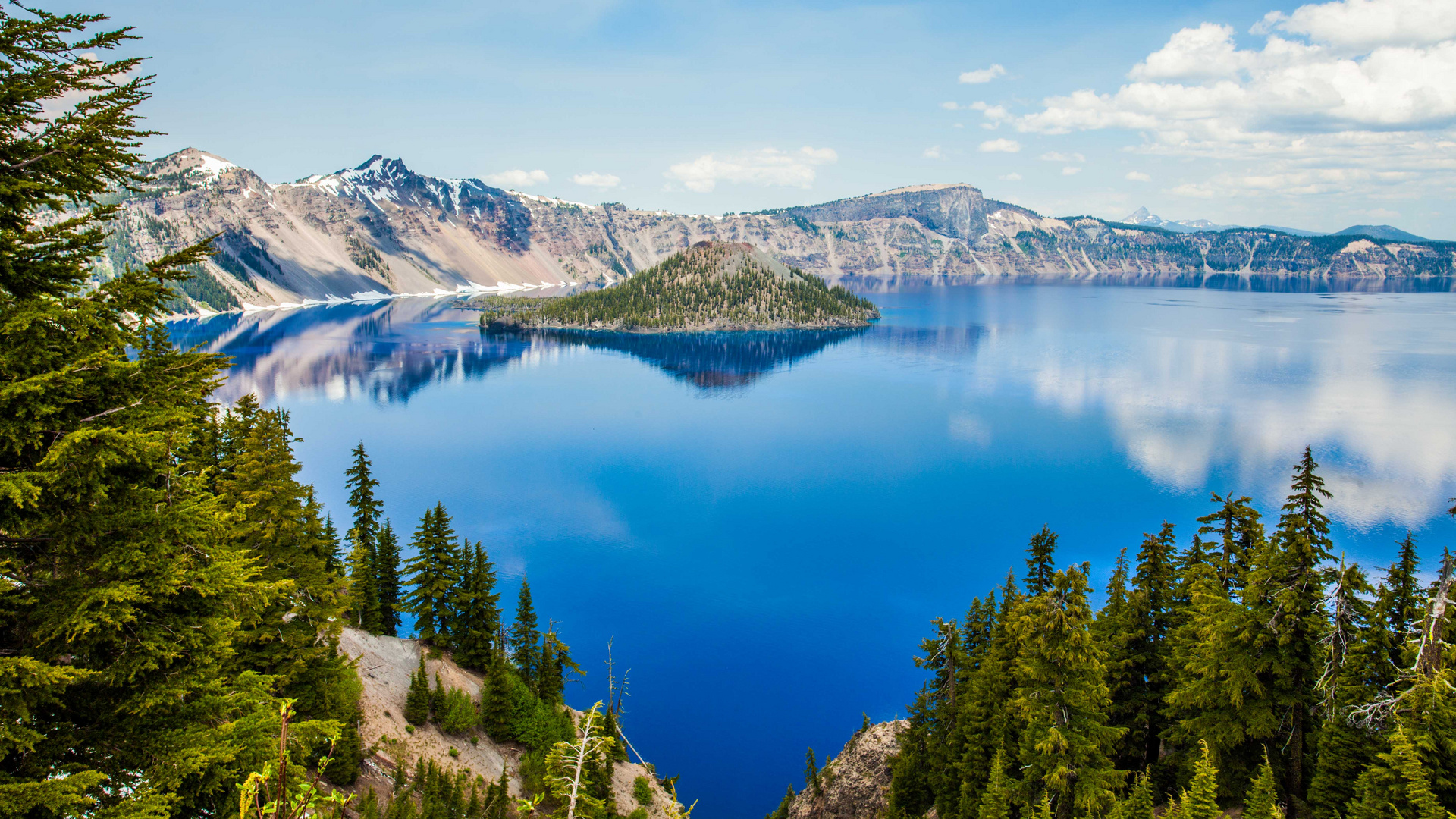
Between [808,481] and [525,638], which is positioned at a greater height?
[525,638]

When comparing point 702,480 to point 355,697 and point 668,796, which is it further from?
point 355,697

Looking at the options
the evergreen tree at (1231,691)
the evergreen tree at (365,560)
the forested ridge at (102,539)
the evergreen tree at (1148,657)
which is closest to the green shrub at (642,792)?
the evergreen tree at (365,560)

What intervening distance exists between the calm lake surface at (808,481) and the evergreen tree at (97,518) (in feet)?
107

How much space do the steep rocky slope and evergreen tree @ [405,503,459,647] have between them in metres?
1.42

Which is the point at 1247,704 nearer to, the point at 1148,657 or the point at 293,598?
the point at 1148,657

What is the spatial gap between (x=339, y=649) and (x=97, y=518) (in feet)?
86.9

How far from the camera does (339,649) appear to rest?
32094 mm

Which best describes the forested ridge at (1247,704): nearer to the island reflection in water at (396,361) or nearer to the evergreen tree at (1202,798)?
the evergreen tree at (1202,798)

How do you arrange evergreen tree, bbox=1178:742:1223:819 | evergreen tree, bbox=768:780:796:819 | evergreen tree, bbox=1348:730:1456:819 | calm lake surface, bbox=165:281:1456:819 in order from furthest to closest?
1. calm lake surface, bbox=165:281:1456:819
2. evergreen tree, bbox=768:780:796:819
3. evergreen tree, bbox=1178:742:1223:819
4. evergreen tree, bbox=1348:730:1456:819

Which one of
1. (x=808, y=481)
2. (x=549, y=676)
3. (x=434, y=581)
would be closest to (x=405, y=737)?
(x=549, y=676)

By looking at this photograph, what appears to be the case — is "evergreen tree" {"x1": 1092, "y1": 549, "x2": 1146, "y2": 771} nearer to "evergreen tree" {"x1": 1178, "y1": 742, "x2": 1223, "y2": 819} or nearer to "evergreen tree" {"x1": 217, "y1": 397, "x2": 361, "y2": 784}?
"evergreen tree" {"x1": 1178, "y1": 742, "x2": 1223, "y2": 819}

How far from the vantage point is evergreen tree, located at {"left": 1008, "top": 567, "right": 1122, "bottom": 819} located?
806 inches

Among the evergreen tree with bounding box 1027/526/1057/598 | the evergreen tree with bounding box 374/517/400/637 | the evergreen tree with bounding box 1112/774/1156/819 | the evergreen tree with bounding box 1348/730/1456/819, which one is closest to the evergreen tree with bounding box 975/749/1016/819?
the evergreen tree with bounding box 1112/774/1156/819

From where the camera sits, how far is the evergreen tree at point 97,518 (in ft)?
27.7
